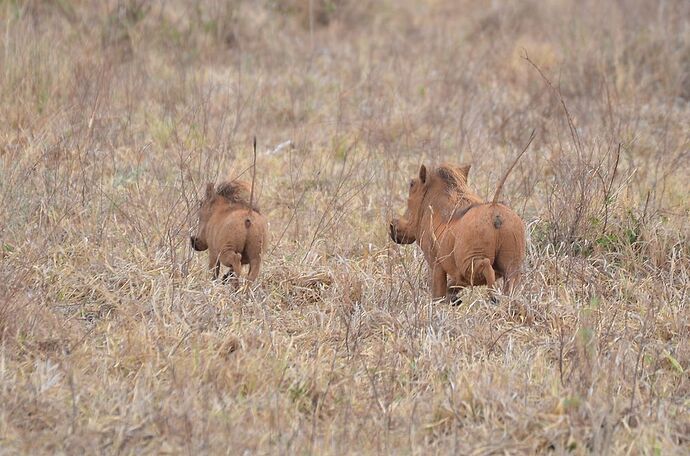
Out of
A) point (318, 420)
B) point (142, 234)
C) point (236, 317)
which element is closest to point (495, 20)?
point (142, 234)

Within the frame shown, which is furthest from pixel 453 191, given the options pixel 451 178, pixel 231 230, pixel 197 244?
pixel 197 244

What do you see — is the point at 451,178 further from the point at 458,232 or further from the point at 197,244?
the point at 197,244

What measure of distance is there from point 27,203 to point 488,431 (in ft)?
11.3

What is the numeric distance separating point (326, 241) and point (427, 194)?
1.17 m

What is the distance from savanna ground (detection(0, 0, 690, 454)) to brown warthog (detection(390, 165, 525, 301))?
7.5 inches

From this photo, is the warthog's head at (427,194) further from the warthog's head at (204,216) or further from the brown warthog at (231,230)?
the warthog's head at (204,216)

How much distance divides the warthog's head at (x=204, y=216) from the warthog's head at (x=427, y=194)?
0.96m

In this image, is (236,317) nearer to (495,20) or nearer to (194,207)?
(194,207)

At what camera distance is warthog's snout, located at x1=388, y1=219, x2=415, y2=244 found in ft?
19.9

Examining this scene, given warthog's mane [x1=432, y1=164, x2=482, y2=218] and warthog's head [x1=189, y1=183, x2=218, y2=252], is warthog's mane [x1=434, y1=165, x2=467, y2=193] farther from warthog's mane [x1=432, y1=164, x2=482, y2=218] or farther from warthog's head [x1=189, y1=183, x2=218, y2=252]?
warthog's head [x1=189, y1=183, x2=218, y2=252]

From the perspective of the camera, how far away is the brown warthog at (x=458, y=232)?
536cm

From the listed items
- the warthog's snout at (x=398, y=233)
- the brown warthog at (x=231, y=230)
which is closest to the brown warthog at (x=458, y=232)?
the warthog's snout at (x=398, y=233)

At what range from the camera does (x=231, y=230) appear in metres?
5.83

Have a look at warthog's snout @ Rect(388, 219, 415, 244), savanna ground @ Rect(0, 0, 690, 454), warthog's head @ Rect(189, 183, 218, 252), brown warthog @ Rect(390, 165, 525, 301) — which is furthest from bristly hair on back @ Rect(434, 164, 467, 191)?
warthog's head @ Rect(189, 183, 218, 252)
